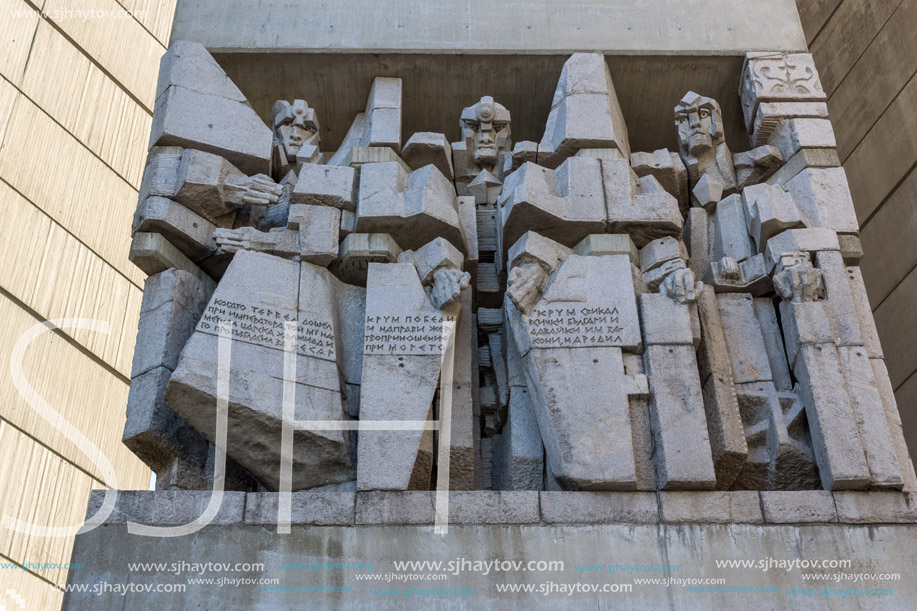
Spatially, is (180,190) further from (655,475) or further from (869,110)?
(869,110)

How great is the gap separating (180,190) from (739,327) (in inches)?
166

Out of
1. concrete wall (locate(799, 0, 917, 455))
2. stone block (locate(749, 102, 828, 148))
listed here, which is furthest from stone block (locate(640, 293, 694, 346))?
concrete wall (locate(799, 0, 917, 455))

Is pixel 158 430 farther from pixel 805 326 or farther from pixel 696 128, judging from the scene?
pixel 696 128

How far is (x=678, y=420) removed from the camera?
6.68 m

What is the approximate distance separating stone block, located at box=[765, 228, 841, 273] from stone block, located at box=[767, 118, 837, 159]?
109 cm

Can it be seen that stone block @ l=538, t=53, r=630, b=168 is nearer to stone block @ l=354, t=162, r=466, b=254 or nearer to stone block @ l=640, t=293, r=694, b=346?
stone block @ l=354, t=162, r=466, b=254

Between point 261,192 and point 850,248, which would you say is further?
point 261,192

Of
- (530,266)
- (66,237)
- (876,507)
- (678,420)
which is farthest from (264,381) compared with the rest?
(66,237)

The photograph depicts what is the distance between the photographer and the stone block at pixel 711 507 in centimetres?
634

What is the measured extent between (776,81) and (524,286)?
354cm

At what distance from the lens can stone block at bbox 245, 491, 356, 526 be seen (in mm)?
6336

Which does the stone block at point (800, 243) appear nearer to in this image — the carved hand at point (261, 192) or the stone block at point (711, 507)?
the stone block at point (711, 507)

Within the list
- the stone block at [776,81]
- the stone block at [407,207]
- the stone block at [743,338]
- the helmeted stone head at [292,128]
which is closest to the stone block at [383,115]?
the helmeted stone head at [292,128]

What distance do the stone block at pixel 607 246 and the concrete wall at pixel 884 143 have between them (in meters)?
3.90
